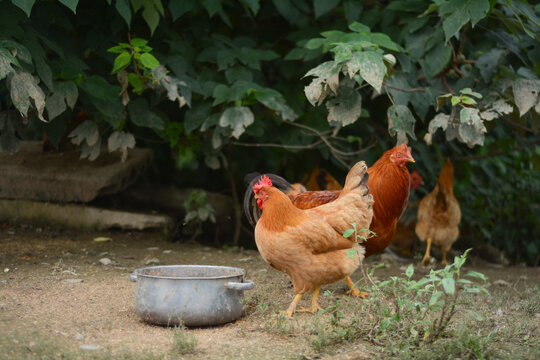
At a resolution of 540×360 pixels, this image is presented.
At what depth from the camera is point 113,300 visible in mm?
3668

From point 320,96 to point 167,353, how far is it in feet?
6.49

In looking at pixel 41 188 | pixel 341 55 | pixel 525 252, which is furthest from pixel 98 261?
pixel 525 252

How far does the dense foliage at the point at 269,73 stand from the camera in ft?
12.8

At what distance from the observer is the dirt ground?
9.09 ft

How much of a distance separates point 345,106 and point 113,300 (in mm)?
2113

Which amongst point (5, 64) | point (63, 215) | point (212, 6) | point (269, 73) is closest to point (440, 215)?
point (269, 73)

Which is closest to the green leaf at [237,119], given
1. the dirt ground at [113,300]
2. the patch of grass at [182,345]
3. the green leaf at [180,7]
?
the green leaf at [180,7]

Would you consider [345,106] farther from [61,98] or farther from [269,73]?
[269,73]

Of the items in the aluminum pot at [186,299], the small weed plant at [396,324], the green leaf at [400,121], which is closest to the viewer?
the small weed plant at [396,324]

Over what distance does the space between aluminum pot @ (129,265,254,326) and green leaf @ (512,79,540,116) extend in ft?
8.03

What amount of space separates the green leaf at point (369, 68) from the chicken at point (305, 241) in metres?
0.82

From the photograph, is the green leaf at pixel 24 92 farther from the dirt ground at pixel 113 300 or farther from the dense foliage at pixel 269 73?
the dirt ground at pixel 113 300

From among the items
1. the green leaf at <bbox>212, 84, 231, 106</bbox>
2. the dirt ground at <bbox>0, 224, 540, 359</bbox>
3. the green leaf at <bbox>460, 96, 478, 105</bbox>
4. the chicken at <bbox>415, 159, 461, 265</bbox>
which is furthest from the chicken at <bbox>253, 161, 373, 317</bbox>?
the chicken at <bbox>415, 159, 461, 265</bbox>

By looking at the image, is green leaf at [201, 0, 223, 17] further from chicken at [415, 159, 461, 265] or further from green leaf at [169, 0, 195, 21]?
chicken at [415, 159, 461, 265]
